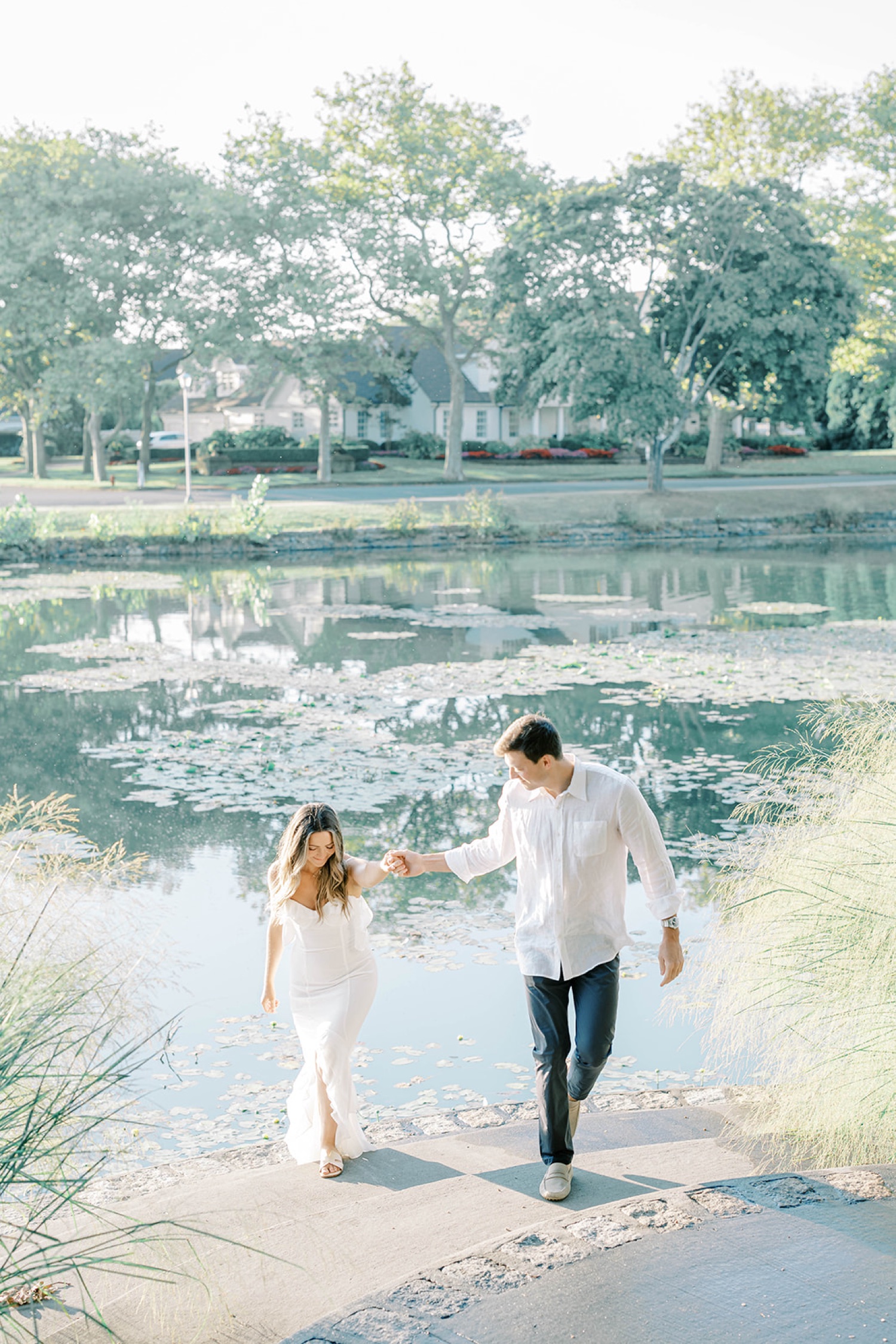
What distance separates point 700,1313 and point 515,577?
2727 centimetres

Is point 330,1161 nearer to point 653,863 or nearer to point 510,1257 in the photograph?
point 510,1257

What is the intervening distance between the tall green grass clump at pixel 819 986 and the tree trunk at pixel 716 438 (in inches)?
1923

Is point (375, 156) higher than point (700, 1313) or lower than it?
higher

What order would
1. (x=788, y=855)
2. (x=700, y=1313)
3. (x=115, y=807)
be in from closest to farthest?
(x=700, y=1313) < (x=788, y=855) < (x=115, y=807)

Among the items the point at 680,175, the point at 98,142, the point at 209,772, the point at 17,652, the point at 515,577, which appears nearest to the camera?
the point at 209,772

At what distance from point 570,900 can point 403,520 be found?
33.2 metres

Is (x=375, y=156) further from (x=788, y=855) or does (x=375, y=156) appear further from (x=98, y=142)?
(x=788, y=855)

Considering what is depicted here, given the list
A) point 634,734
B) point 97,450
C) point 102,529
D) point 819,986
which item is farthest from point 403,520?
point 819,986

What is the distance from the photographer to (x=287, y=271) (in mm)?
49281

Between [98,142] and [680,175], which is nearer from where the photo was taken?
[680,175]

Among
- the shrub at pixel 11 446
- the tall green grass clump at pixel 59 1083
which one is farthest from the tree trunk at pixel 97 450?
the tall green grass clump at pixel 59 1083

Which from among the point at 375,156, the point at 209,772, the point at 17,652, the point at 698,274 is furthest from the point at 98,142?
the point at 209,772

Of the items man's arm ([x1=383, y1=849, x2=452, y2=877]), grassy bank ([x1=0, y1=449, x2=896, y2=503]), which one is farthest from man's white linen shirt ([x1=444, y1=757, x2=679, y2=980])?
grassy bank ([x1=0, y1=449, x2=896, y2=503])

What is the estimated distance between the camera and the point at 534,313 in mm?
41375
